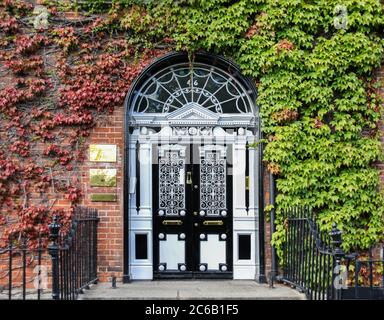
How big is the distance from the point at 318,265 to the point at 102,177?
362 cm

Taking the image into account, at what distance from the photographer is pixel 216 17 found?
9.63 meters

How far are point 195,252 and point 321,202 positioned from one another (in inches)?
85.1

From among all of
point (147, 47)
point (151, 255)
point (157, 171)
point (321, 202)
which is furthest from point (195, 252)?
point (147, 47)

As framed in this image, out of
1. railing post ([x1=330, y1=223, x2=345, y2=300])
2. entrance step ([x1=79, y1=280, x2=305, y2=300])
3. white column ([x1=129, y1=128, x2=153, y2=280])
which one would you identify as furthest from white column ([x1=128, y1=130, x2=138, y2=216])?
railing post ([x1=330, y1=223, x2=345, y2=300])

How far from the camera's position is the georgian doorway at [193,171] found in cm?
977

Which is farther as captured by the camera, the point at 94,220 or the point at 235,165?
the point at 235,165

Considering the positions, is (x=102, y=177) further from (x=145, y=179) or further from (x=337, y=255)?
(x=337, y=255)

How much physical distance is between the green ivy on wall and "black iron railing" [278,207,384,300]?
0.47 metres

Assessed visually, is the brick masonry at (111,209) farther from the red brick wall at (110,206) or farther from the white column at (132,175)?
the white column at (132,175)

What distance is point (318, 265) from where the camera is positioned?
8.30 m

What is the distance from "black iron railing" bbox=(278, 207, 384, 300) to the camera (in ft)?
23.5

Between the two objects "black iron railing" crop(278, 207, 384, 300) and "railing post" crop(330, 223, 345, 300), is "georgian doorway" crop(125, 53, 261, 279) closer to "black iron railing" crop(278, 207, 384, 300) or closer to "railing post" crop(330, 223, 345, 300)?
"black iron railing" crop(278, 207, 384, 300)

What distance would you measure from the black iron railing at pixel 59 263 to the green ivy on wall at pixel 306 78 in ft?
9.44

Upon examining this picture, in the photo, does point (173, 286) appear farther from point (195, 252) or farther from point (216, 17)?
point (216, 17)
